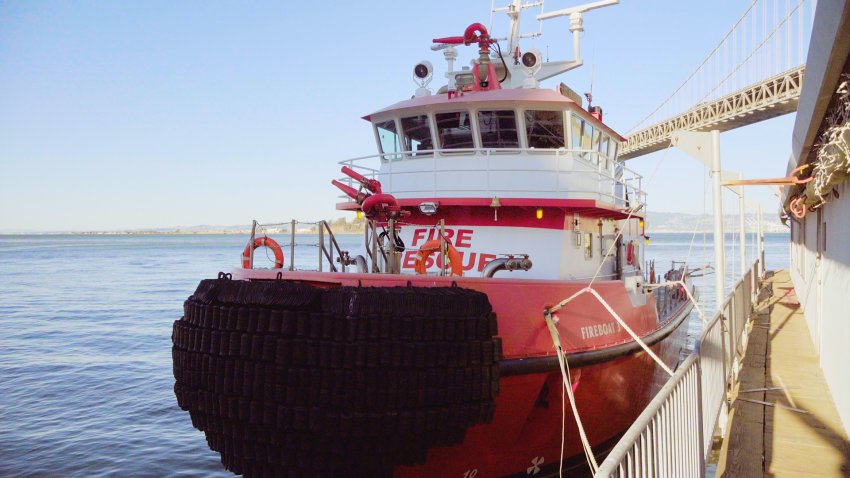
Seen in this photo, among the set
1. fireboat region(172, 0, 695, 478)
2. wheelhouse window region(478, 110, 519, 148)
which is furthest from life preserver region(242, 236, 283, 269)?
wheelhouse window region(478, 110, 519, 148)

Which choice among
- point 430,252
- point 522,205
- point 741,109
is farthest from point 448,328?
point 741,109

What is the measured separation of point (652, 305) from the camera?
30.1ft

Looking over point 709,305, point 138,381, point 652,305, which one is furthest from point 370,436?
point 709,305

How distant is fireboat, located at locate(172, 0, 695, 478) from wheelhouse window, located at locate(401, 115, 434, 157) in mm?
24

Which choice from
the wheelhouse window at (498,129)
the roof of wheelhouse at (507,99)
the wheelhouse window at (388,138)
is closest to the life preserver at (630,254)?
the roof of wheelhouse at (507,99)

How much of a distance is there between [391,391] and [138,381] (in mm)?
10626

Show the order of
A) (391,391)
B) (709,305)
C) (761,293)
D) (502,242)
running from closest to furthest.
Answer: (391,391) < (502,242) < (761,293) < (709,305)

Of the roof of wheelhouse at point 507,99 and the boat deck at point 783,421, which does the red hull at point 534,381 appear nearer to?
the boat deck at point 783,421

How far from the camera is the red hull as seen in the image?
579 centimetres

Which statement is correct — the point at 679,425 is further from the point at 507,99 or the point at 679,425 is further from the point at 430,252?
the point at 507,99

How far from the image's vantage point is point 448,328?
5.10 metres

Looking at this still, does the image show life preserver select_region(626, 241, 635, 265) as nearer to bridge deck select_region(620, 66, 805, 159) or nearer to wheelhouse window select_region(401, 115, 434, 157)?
wheelhouse window select_region(401, 115, 434, 157)

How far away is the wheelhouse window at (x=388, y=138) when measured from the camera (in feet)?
31.1

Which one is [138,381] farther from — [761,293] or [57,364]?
[761,293]
